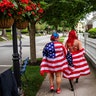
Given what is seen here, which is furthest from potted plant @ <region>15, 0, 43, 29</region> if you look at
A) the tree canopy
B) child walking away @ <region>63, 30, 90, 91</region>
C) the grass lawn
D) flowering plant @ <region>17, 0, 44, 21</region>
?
the tree canopy

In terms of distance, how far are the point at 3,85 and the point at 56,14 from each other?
919 cm

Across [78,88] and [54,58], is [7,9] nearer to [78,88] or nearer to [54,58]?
[54,58]

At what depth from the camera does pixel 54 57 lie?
9.23m

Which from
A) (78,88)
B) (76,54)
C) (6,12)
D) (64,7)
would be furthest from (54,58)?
(64,7)

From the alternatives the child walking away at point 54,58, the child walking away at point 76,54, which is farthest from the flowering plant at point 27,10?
the child walking away at point 76,54

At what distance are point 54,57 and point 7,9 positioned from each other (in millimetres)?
3357

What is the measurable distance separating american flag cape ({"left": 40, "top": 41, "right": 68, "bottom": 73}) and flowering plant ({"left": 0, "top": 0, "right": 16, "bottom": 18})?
116 inches

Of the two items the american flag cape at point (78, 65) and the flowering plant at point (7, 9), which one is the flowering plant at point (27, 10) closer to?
the flowering plant at point (7, 9)

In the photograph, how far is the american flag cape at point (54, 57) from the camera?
915 centimetres

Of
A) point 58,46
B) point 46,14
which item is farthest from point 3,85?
point 46,14

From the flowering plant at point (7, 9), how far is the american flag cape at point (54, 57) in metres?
2.95

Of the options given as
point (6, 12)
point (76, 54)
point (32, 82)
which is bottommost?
point (32, 82)

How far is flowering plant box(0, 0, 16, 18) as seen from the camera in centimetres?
591

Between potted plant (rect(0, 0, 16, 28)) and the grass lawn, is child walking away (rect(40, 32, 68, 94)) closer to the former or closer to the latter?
the grass lawn
